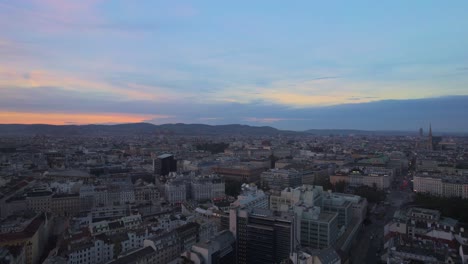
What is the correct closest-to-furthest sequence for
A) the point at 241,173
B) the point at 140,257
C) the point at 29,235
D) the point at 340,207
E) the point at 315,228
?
the point at 140,257 < the point at 29,235 < the point at 315,228 < the point at 340,207 < the point at 241,173

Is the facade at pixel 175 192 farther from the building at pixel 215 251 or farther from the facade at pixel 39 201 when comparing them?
the building at pixel 215 251

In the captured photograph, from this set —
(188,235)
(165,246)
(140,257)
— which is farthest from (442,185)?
(140,257)

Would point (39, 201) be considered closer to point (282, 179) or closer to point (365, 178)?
point (282, 179)

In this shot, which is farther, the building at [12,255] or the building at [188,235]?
the building at [188,235]

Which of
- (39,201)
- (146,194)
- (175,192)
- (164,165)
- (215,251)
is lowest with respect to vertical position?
(175,192)

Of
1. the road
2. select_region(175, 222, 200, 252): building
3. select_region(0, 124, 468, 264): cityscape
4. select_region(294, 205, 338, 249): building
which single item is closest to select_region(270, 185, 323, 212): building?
select_region(0, 124, 468, 264): cityscape

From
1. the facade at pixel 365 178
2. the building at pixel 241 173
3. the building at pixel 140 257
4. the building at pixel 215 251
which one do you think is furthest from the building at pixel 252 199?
the facade at pixel 365 178

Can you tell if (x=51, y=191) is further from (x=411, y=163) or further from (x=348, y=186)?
(x=411, y=163)
